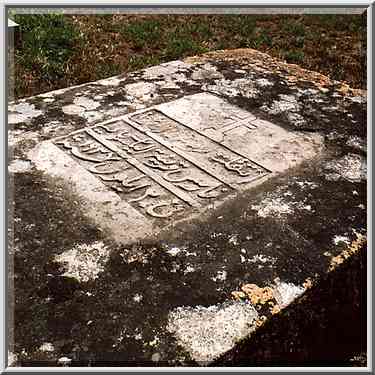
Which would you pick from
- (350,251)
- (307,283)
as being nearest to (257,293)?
(307,283)

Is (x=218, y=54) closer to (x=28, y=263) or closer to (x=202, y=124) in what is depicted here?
(x=202, y=124)

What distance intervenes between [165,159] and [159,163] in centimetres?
6

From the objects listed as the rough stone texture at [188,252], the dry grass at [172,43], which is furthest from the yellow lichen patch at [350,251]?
the dry grass at [172,43]

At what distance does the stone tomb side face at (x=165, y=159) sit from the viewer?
2824 millimetres

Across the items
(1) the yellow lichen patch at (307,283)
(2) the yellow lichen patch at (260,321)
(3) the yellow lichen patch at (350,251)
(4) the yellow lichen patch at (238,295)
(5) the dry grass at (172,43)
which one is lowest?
(2) the yellow lichen patch at (260,321)

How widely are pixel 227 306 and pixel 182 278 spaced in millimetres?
253

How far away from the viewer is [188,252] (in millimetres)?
2523

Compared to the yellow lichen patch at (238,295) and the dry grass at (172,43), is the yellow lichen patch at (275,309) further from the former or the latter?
the dry grass at (172,43)

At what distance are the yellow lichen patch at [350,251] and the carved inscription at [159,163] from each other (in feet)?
2.35

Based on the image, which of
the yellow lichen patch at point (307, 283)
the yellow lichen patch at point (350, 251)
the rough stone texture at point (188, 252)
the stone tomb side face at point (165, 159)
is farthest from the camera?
the stone tomb side face at point (165, 159)

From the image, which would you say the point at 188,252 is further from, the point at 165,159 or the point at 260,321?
the point at 165,159

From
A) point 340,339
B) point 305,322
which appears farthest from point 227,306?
point 340,339

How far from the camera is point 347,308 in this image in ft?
8.75

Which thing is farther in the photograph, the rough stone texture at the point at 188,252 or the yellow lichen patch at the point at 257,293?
the yellow lichen patch at the point at 257,293
